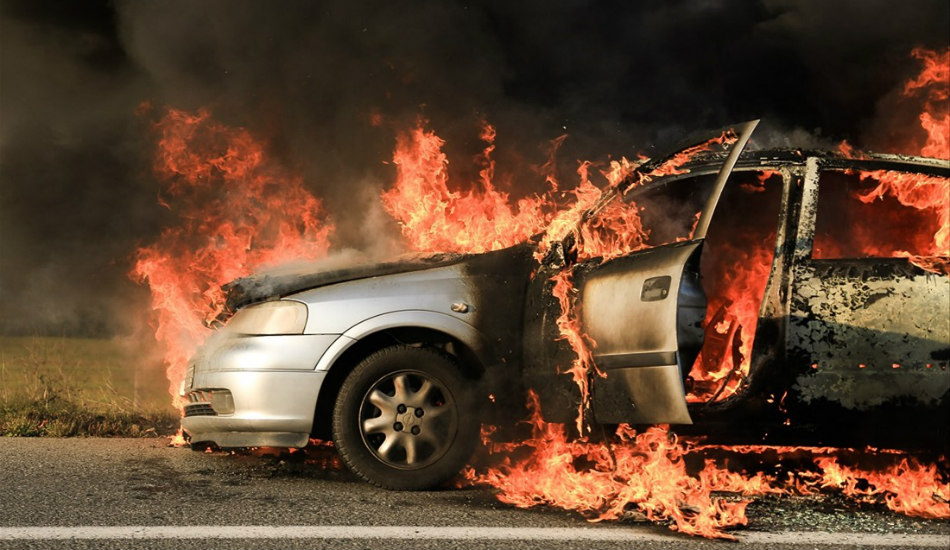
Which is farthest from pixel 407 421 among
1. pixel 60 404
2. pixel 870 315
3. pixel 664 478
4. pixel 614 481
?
pixel 60 404

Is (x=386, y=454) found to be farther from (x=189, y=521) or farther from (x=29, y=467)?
(x=29, y=467)

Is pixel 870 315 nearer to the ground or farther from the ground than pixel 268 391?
farther from the ground

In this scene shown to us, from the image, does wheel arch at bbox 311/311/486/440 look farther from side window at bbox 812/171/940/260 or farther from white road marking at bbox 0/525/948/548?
side window at bbox 812/171/940/260

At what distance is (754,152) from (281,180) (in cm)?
677

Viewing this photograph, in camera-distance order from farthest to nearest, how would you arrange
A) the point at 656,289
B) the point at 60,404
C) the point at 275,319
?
the point at 60,404
the point at 275,319
the point at 656,289

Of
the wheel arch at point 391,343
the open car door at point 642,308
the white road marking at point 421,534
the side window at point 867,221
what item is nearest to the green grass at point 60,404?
the wheel arch at point 391,343

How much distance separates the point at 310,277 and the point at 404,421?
3.41 ft

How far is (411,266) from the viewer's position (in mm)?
5406

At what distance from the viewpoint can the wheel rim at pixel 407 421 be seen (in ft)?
16.6

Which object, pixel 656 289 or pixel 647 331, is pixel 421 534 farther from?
pixel 656 289

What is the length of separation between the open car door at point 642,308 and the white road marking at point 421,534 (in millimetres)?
620

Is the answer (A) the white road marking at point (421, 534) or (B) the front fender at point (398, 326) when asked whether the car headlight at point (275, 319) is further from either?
(A) the white road marking at point (421, 534)

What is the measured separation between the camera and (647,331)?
4.48 m

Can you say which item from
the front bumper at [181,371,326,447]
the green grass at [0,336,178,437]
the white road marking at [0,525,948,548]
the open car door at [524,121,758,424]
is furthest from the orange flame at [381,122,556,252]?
the green grass at [0,336,178,437]
